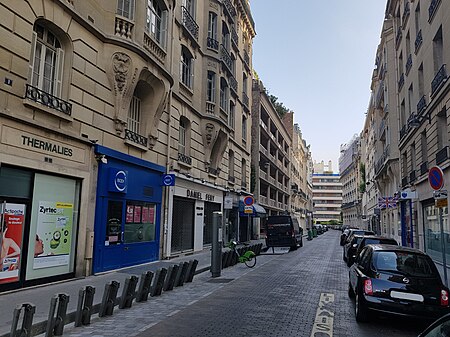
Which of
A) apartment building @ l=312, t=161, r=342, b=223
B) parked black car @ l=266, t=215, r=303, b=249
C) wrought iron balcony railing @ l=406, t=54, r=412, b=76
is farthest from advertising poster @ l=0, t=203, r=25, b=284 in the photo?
apartment building @ l=312, t=161, r=342, b=223

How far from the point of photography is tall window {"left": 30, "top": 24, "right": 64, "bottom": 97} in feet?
35.1

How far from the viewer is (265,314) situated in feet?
26.7

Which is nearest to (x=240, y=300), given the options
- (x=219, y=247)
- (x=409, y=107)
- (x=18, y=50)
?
(x=219, y=247)

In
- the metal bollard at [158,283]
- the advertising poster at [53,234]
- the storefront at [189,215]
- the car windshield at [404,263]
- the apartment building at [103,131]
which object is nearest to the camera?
the car windshield at [404,263]

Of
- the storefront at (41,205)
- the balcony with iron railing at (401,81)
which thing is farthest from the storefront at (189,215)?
the balcony with iron railing at (401,81)

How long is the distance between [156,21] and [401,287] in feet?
46.5

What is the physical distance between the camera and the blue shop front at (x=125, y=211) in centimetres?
1295

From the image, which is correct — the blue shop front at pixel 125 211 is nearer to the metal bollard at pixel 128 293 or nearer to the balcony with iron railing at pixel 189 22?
the metal bollard at pixel 128 293

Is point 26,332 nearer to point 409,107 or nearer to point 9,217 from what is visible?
point 9,217

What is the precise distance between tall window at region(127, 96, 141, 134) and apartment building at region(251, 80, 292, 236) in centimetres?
2204

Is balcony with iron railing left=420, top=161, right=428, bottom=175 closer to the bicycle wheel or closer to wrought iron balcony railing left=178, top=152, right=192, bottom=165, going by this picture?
the bicycle wheel

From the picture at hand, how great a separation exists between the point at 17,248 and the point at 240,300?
552 centimetres

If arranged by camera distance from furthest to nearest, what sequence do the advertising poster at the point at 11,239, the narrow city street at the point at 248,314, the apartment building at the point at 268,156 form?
the apartment building at the point at 268,156, the advertising poster at the point at 11,239, the narrow city street at the point at 248,314

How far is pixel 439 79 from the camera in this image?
16.8 m
